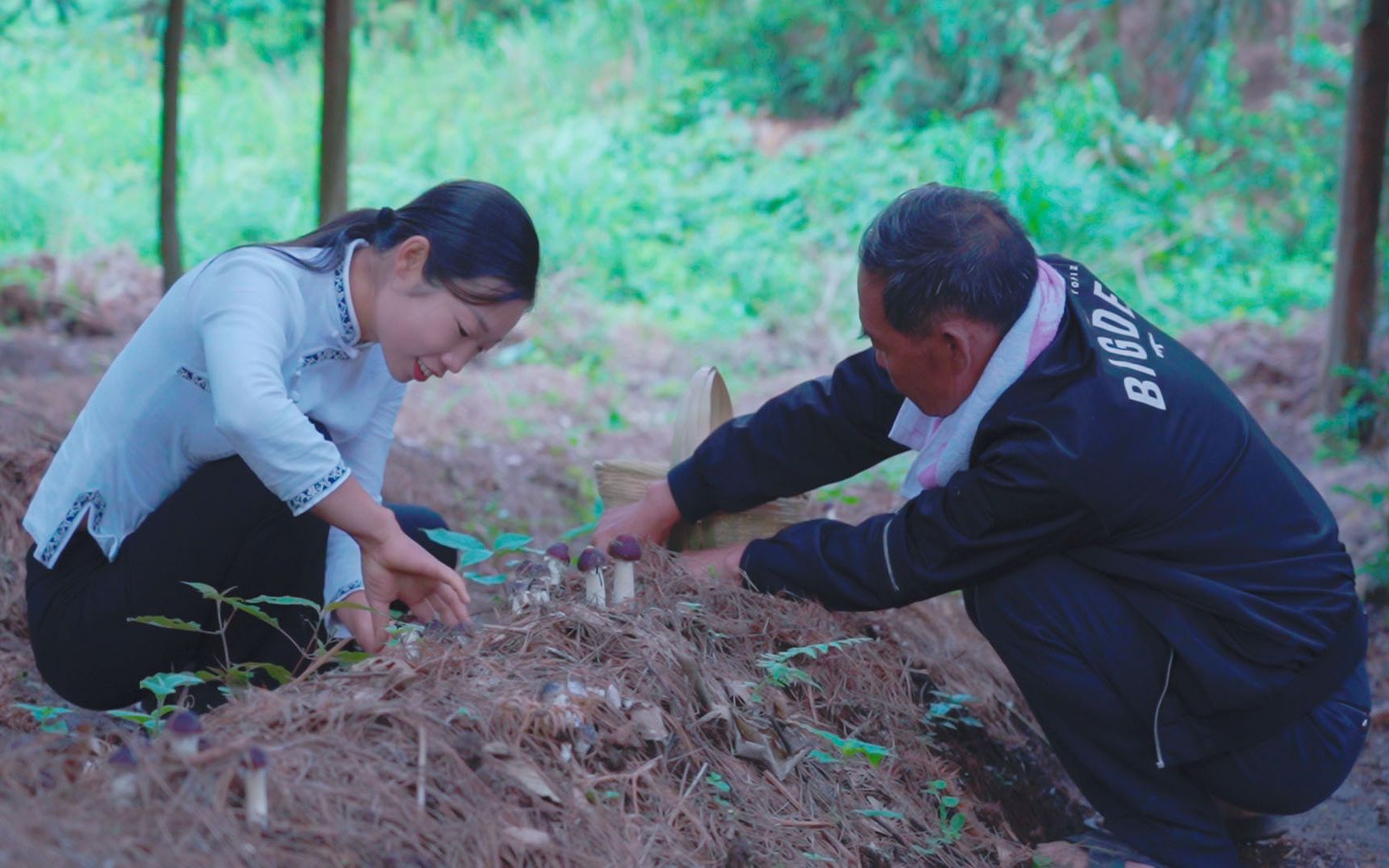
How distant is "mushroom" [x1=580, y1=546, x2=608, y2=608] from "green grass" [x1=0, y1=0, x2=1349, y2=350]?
244 inches

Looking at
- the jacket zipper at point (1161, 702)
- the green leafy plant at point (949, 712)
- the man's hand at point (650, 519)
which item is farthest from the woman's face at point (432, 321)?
the jacket zipper at point (1161, 702)

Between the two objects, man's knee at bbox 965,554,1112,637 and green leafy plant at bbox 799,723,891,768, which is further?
man's knee at bbox 965,554,1112,637

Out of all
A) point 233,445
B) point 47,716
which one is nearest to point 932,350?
point 233,445

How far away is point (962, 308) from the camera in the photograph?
2.34m

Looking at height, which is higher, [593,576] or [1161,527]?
[1161,527]

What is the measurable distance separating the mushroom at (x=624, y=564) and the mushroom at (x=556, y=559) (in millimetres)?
124

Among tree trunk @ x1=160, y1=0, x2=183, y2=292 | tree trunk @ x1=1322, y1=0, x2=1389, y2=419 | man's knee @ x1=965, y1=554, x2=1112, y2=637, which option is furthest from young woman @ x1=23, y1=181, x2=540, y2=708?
tree trunk @ x1=1322, y1=0, x2=1389, y2=419

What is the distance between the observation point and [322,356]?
2.45m

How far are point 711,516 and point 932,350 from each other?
0.76 m

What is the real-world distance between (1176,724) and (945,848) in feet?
1.81

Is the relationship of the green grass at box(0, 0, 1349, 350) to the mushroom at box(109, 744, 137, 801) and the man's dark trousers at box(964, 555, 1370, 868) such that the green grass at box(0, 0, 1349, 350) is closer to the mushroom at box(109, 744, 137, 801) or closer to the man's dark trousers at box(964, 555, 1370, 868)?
the man's dark trousers at box(964, 555, 1370, 868)

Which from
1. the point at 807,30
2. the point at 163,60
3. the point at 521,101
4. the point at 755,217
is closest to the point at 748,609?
the point at 163,60

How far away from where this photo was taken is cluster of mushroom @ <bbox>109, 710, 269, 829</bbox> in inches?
58.7

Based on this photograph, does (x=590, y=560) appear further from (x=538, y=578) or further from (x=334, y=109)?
(x=334, y=109)
